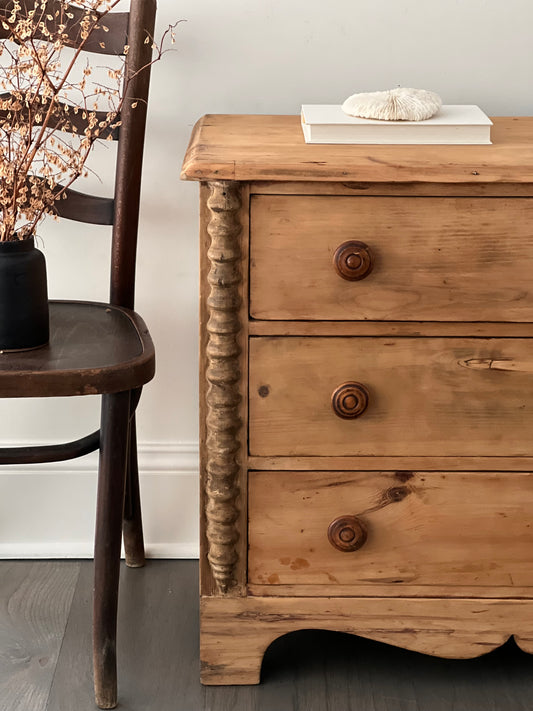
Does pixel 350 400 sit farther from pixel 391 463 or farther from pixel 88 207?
pixel 88 207

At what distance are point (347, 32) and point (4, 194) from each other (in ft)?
2.33

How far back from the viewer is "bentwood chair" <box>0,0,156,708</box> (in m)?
1.20

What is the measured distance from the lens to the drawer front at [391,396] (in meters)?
1.27

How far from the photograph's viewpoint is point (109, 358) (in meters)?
1.24

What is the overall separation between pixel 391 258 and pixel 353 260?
0.06 metres

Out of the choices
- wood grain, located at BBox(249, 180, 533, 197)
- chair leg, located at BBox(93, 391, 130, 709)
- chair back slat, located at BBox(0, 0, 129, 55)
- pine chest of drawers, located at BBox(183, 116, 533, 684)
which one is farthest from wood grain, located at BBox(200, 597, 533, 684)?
chair back slat, located at BBox(0, 0, 129, 55)

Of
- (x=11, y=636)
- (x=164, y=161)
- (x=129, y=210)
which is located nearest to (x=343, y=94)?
(x=164, y=161)

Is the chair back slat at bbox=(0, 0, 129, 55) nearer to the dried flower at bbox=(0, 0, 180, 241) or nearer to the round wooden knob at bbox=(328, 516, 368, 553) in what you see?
the dried flower at bbox=(0, 0, 180, 241)

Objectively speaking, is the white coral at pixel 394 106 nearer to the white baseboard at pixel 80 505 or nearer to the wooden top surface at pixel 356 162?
the wooden top surface at pixel 356 162

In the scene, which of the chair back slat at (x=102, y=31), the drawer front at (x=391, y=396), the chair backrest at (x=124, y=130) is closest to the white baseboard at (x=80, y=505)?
the chair backrest at (x=124, y=130)

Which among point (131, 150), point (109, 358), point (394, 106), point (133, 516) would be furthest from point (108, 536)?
point (394, 106)

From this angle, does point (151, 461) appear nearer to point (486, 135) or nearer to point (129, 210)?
point (129, 210)

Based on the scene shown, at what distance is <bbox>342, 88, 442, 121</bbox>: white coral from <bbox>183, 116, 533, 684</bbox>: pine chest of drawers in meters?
0.07

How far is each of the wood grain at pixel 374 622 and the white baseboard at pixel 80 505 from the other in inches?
16.1
